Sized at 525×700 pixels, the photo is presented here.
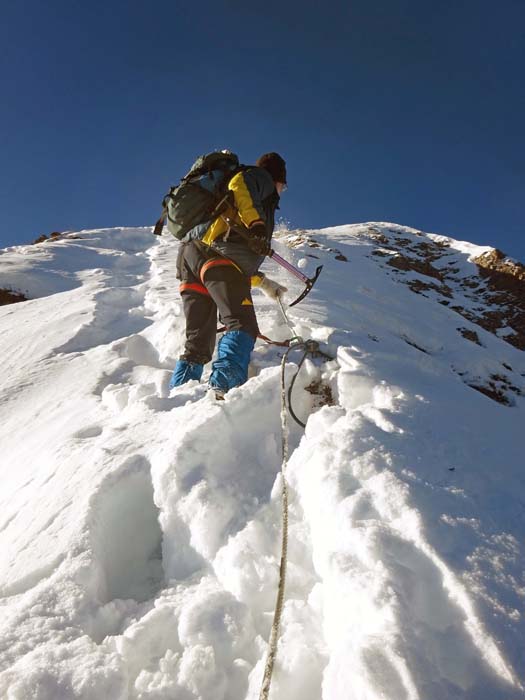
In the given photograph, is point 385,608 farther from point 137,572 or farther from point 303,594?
point 137,572

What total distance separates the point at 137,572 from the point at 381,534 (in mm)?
1132

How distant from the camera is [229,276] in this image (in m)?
3.38

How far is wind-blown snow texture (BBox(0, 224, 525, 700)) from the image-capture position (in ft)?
3.92

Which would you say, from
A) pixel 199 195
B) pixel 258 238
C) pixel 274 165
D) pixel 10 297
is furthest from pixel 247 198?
pixel 10 297

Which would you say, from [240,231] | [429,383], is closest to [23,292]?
[240,231]

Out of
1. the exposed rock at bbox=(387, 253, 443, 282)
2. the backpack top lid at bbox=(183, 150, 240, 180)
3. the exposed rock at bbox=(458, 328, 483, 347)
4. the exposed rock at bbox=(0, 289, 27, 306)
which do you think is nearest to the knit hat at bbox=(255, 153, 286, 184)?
the backpack top lid at bbox=(183, 150, 240, 180)

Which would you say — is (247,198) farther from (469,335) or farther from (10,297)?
(10,297)

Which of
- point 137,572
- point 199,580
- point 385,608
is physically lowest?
point 137,572

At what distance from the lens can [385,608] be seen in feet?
4.05

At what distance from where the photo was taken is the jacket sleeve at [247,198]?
10.7ft

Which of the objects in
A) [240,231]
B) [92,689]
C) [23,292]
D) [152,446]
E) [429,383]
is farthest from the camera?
[23,292]

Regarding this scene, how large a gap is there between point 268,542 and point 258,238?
234 centimetres

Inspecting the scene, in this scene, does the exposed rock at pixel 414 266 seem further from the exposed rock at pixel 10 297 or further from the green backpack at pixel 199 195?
the green backpack at pixel 199 195

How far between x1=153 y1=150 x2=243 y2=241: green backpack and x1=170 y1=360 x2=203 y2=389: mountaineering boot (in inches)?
46.1
